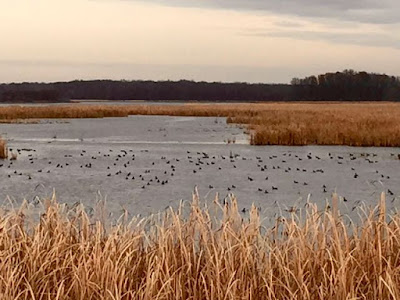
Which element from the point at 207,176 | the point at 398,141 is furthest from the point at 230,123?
the point at 207,176

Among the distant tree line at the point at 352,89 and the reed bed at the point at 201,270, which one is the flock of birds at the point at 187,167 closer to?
A: the reed bed at the point at 201,270

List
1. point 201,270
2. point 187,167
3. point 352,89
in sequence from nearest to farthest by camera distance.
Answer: point 201,270 < point 187,167 < point 352,89

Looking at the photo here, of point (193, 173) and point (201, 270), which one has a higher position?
point (201, 270)

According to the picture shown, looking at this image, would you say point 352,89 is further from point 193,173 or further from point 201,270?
point 201,270

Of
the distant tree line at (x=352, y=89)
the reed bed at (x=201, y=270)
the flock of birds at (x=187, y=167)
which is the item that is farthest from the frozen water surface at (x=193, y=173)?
the distant tree line at (x=352, y=89)

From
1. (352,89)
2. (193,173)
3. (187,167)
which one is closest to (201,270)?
(193,173)

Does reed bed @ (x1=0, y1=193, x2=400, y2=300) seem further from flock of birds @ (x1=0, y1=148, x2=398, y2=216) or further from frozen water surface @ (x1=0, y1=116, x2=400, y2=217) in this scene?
flock of birds @ (x1=0, y1=148, x2=398, y2=216)

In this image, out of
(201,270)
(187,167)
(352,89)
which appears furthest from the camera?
(352,89)

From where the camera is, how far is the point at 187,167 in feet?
57.6

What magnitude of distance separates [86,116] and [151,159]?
33.6 m

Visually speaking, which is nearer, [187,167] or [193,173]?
[193,173]

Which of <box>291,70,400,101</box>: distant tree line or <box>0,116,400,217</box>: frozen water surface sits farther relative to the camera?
<box>291,70,400,101</box>: distant tree line

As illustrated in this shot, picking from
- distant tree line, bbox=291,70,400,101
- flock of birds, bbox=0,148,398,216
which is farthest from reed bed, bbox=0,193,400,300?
distant tree line, bbox=291,70,400,101

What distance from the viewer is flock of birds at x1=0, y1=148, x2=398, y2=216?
47.8 feet
